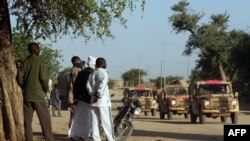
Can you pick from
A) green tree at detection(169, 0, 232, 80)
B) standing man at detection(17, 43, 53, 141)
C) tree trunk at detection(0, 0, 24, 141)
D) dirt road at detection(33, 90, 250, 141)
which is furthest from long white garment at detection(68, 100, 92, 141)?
green tree at detection(169, 0, 232, 80)

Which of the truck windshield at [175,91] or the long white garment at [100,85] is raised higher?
the long white garment at [100,85]

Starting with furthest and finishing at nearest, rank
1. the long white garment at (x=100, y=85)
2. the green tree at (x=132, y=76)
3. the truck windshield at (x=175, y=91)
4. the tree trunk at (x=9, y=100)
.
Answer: the green tree at (x=132, y=76), the truck windshield at (x=175, y=91), the tree trunk at (x=9, y=100), the long white garment at (x=100, y=85)

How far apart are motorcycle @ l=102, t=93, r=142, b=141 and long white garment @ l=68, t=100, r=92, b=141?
76.8 inches

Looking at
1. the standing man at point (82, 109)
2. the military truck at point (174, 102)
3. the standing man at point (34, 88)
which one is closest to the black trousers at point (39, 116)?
the standing man at point (34, 88)

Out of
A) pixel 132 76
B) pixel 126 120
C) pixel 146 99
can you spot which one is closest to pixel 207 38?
pixel 146 99

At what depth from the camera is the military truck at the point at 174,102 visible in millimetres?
35438

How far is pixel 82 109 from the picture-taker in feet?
40.8

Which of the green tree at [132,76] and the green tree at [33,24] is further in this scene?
the green tree at [132,76]

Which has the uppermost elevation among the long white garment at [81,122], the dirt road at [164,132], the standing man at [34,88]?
the standing man at [34,88]

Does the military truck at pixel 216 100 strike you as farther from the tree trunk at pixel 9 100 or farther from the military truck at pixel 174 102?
the tree trunk at pixel 9 100

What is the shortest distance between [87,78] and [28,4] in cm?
304

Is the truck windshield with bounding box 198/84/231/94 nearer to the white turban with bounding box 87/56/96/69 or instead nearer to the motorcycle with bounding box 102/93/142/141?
the motorcycle with bounding box 102/93/142/141

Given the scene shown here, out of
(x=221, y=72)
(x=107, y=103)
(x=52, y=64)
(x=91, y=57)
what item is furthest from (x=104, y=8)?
(x=221, y=72)

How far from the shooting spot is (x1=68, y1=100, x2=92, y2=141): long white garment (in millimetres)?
12352
